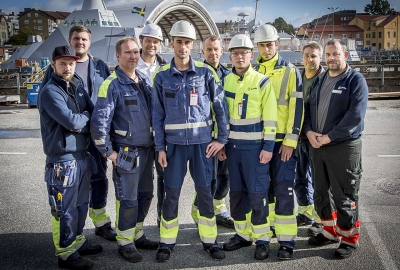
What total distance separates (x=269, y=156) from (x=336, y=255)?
1.16 meters

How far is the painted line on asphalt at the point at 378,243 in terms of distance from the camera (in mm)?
3922

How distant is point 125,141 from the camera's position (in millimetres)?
4234

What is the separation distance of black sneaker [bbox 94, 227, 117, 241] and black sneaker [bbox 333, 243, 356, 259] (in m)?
2.35

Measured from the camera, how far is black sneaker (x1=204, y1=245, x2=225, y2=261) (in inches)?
162

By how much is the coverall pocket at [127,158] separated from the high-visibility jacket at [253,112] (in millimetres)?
1005

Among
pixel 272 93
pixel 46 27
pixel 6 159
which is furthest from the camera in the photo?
pixel 46 27

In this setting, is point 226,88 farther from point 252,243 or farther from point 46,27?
point 46,27

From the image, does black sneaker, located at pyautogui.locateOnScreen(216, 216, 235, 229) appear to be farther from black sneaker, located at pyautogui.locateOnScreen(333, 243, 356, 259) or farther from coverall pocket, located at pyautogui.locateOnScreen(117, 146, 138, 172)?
coverall pocket, located at pyautogui.locateOnScreen(117, 146, 138, 172)

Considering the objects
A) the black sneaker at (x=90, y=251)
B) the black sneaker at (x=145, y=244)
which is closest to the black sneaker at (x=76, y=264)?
the black sneaker at (x=90, y=251)

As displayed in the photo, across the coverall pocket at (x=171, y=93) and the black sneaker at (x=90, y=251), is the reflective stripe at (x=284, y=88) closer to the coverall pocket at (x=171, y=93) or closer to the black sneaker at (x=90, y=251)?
the coverall pocket at (x=171, y=93)

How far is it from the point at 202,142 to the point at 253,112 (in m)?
0.59

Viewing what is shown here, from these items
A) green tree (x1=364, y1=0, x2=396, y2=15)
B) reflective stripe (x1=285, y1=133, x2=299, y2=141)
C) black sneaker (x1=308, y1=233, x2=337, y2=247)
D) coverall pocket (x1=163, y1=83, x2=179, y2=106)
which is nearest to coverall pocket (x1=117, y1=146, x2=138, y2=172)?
coverall pocket (x1=163, y1=83, x2=179, y2=106)

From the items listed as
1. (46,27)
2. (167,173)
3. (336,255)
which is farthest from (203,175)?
(46,27)

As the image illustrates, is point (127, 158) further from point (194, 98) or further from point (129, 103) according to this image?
point (194, 98)
